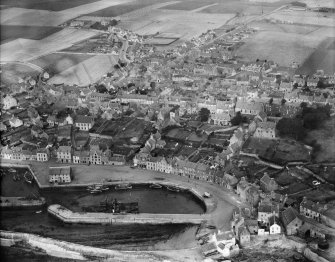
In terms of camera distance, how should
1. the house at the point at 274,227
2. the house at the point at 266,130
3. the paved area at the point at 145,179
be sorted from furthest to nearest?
the house at the point at 266,130 → the paved area at the point at 145,179 → the house at the point at 274,227

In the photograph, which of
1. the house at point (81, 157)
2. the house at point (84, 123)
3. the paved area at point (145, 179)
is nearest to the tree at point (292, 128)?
the paved area at point (145, 179)

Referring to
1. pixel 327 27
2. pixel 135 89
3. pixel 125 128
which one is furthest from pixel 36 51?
pixel 327 27

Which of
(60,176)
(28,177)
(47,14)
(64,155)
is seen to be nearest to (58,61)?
(47,14)

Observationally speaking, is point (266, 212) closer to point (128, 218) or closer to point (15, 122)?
point (128, 218)

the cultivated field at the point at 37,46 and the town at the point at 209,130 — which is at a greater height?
the cultivated field at the point at 37,46

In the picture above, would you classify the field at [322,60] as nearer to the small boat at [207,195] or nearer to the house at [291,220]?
the small boat at [207,195]

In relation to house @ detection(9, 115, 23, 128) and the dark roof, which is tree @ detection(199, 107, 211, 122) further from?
the dark roof

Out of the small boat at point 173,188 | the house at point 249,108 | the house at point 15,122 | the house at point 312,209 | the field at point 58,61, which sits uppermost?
the field at point 58,61
